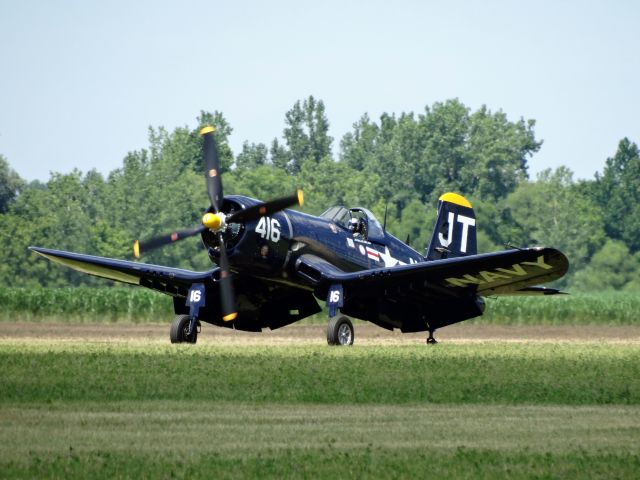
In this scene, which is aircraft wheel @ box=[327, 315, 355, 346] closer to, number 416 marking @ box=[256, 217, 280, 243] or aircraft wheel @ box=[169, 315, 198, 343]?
number 416 marking @ box=[256, 217, 280, 243]

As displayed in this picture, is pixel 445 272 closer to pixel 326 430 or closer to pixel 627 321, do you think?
pixel 326 430

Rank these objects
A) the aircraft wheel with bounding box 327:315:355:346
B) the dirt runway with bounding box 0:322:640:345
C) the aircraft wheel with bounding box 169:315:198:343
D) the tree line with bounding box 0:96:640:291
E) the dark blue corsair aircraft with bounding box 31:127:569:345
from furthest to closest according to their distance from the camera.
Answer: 1. the tree line with bounding box 0:96:640:291
2. the dirt runway with bounding box 0:322:640:345
3. the aircraft wheel with bounding box 169:315:198:343
4. the aircraft wheel with bounding box 327:315:355:346
5. the dark blue corsair aircraft with bounding box 31:127:569:345

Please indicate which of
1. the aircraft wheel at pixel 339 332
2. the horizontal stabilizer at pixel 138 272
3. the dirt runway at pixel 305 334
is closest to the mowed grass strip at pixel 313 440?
the aircraft wheel at pixel 339 332

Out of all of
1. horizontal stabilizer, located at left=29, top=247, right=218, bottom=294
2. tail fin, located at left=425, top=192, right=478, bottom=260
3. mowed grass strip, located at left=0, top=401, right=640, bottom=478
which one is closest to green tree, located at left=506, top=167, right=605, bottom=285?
tail fin, located at left=425, top=192, right=478, bottom=260

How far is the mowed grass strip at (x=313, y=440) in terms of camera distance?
13.5 meters

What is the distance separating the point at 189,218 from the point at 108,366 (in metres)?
71.0

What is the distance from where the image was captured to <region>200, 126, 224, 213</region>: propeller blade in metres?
28.8

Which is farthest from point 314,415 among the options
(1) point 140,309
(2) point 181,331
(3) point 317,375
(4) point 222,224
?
(1) point 140,309

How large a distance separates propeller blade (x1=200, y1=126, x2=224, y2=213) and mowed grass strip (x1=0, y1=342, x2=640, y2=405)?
298 centimetres

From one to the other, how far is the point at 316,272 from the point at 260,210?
257cm

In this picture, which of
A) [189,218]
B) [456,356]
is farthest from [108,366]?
[189,218]

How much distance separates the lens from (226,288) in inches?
1115

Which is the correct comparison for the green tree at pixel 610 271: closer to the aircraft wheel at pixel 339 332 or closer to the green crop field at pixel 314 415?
the aircraft wheel at pixel 339 332

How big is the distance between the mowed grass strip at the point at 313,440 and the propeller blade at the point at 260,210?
10.1m
